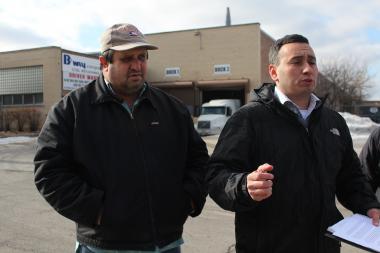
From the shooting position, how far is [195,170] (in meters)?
3.02

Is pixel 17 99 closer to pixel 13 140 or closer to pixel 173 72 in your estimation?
pixel 13 140

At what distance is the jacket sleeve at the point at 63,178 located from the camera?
2.58 meters

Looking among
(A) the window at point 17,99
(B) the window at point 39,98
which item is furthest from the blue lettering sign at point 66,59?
(A) the window at point 17,99

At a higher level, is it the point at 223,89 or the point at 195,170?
the point at 223,89

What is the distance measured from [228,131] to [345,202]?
965mm

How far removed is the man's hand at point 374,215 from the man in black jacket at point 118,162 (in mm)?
1032

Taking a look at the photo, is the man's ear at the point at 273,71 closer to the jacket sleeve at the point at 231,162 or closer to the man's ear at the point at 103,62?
the jacket sleeve at the point at 231,162

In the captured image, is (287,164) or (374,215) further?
(374,215)

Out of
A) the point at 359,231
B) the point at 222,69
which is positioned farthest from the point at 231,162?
the point at 222,69

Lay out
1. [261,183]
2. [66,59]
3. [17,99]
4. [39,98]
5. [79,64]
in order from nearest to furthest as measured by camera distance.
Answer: [261,183] → [66,59] → [79,64] → [39,98] → [17,99]

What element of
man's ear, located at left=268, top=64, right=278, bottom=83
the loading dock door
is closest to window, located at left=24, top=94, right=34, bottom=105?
the loading dock door

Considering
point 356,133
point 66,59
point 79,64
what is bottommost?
point 356,133

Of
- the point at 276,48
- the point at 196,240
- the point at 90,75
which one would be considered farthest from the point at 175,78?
the point at 276,48

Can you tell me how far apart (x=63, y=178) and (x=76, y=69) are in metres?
31.7
